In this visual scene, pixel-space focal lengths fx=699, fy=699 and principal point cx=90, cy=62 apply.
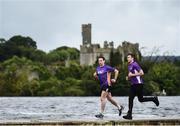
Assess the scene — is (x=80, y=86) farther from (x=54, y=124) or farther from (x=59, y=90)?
(x=54, y=124)

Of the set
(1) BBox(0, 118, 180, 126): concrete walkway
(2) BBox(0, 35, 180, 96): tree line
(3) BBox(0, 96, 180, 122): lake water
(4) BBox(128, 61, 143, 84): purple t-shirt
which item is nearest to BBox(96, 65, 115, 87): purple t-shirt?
(4) BBox(128, 61, 143, 84): purple t-shirt

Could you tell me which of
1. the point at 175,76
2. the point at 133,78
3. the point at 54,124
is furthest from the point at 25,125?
the point at 175,76

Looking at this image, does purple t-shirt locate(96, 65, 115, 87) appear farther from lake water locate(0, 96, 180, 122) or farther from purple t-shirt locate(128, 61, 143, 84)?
lake water locate(0, 96, 180, 122)

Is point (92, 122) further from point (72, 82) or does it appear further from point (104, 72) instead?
point (72, 82)

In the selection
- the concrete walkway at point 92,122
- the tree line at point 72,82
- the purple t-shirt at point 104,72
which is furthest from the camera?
the tree line at point 72,82

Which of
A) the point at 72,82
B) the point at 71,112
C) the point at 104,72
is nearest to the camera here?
the point at 104,72

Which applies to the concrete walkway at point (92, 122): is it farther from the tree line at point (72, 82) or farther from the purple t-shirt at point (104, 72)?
the tree line at point (72, 82)

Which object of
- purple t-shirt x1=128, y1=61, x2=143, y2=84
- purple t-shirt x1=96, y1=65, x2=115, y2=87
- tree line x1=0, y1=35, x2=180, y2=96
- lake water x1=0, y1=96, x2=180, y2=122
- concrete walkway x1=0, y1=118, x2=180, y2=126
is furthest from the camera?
tree line x1=0, y1=35, x2=180, y2=96

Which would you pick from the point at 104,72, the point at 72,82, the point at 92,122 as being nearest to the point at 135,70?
the point at 104,72

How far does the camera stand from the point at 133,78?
27.2 meters

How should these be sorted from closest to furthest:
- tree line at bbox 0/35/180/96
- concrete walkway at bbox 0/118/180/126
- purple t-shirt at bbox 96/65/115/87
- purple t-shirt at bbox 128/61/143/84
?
concrete walkway at bbox 0/118/180/126
purple t-shirt at bbox 128/61/143/84
purple t-shirt at bbox 96/65/115/87
tree line at bbox 0/35/180/96

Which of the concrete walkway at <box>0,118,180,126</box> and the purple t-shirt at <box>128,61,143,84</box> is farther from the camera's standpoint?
the purple t-shirt at <box>128,61,143,84</box>

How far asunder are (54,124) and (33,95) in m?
121

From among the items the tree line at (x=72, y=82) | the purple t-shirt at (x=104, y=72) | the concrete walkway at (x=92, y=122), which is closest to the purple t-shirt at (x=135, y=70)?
→ the purple t-shirt at (x=104, y=72)
